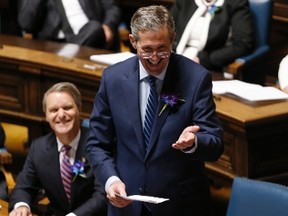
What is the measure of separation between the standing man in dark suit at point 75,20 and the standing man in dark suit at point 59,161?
2111 millimetres

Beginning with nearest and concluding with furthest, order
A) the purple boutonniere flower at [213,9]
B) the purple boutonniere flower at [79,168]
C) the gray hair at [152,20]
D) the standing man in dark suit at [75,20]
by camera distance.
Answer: the gray hair at [152,20]
the purple boutonniere flower at [79,168]
the purple boutonniere flower at [213,9]
the standing man in dark suit at [75,20]

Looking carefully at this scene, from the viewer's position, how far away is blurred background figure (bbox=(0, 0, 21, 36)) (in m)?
6.69

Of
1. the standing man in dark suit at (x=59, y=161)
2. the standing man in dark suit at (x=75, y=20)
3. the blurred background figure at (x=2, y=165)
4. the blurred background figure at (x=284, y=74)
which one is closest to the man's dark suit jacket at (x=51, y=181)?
the standing man in dark suit at (x=59, y=161)

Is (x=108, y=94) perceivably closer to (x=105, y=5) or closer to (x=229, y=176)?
(x=229, y=176)

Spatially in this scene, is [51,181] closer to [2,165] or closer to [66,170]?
[66,170]

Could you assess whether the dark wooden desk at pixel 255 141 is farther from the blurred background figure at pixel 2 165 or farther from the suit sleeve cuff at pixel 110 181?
the suit sleeve cuff at pixel 110 181

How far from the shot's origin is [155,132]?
9.80 feet

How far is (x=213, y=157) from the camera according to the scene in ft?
9.55

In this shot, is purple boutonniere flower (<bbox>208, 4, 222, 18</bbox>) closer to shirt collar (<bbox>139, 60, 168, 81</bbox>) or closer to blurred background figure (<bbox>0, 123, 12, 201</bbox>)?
blurred background figure (<bbox>0, 123, 12, 201</bbox>)

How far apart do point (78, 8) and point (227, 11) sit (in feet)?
4.10

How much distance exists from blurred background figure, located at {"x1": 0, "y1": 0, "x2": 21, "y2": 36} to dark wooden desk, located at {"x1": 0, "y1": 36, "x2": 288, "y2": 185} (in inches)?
23.5

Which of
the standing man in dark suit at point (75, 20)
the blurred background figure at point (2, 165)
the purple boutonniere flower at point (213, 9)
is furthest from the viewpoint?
the standing man in dark suit at point (75, 20)

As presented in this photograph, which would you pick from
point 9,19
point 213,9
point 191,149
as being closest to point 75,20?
point 9,19

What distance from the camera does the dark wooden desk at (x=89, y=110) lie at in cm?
418
